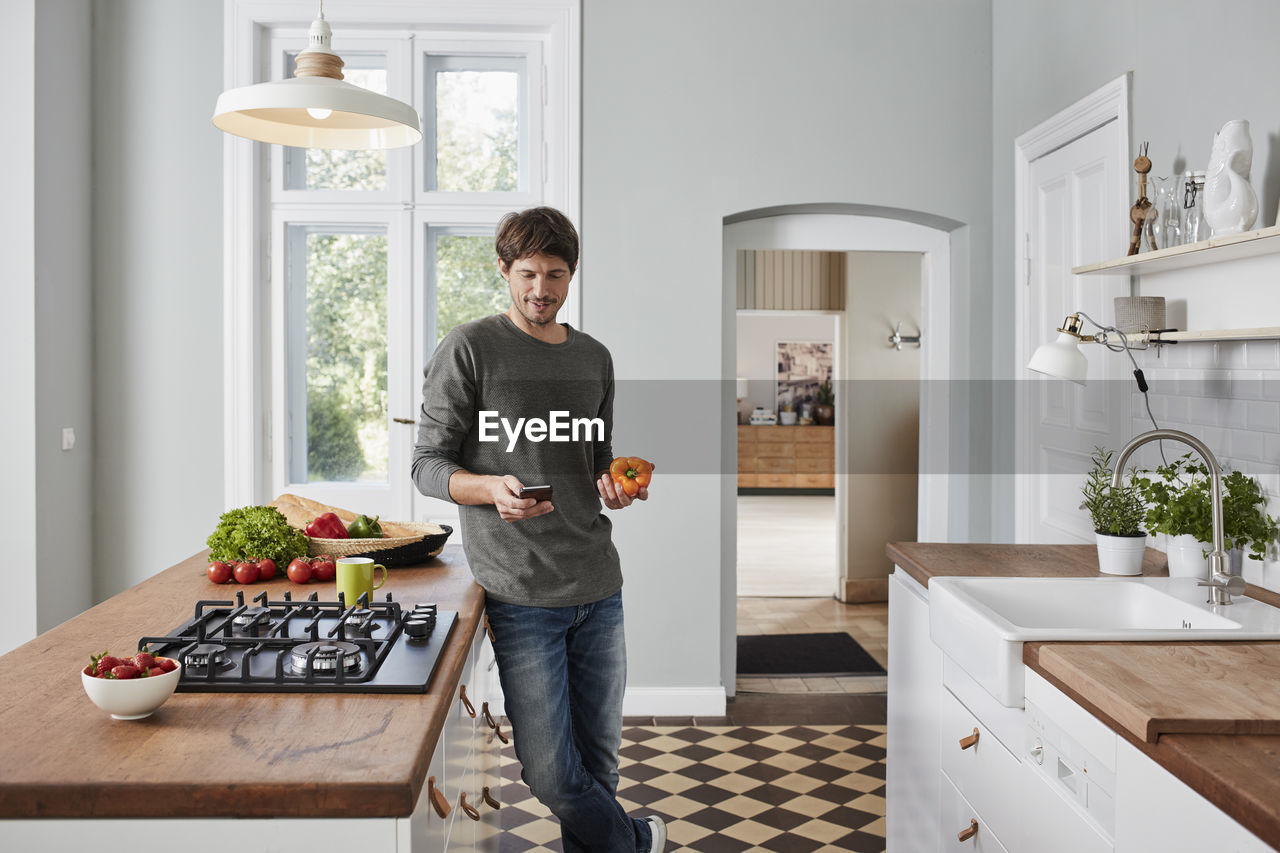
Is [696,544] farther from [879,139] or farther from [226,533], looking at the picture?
[226,533]

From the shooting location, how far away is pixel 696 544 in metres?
4.09

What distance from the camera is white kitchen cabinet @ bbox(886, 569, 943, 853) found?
2385mm

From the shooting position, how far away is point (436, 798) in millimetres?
1470

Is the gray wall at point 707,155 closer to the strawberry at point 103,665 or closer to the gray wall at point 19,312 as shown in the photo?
the gray wall at point 19,312

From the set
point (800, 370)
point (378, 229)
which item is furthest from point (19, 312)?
point (800, 370)

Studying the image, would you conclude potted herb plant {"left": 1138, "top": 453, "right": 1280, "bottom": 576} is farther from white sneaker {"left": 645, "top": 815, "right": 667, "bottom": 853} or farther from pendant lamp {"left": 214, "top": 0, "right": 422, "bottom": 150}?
pendant lamp {"left": 214, "top": 0, "right": 422, "bottom": 150}

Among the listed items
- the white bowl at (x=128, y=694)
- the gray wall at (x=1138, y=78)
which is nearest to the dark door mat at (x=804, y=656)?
the gray wall at (x=1138, y=78)

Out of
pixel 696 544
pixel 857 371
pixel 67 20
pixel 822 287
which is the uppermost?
pixel 67 20

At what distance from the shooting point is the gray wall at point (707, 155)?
13.2 ft

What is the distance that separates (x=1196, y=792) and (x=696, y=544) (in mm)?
2874

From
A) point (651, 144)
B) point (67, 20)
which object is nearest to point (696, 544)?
point (651, 144)

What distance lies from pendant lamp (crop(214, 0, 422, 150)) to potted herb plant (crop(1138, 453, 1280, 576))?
190 centimetres

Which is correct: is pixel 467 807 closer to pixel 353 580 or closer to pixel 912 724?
pixel 353 580

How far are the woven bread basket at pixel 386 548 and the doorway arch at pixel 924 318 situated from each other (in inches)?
72.5
